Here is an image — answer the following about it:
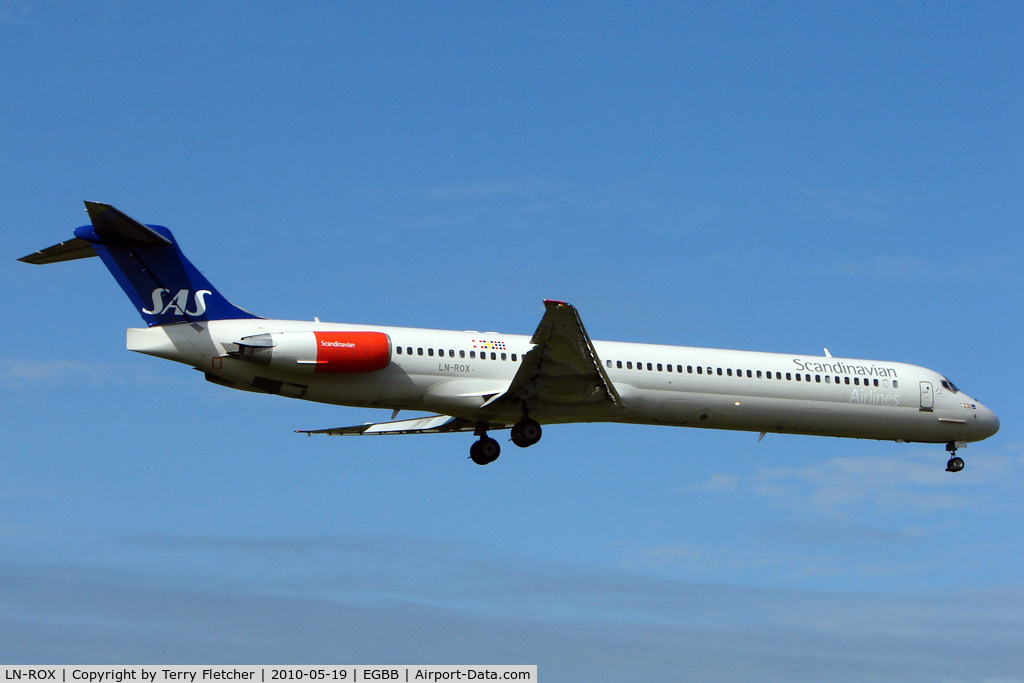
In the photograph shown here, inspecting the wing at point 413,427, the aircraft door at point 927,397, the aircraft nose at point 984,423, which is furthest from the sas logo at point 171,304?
the aircraft nose at point 984,423

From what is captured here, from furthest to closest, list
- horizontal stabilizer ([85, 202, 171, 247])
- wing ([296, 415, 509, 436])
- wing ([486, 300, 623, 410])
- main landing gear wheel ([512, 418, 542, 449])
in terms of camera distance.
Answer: wing ([296, 415, 509, 436])
main landing gear wheel ([512, 418, 542, 449])
wing ([486, 300, 623, 410])
horizontal stabilizer ([85, 202, 171, 247])

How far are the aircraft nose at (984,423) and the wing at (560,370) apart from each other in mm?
10584

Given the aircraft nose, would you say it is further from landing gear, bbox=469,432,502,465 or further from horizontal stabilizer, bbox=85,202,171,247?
horizontal stabilizer, bbox=85,202,171,247

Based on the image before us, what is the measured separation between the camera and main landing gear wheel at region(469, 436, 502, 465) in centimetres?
2936

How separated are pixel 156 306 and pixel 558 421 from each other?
30.8 ft

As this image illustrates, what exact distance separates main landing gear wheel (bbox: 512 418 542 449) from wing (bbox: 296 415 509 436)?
2.59m

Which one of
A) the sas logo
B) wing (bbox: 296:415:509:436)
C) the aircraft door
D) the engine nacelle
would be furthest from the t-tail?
the aircraft door

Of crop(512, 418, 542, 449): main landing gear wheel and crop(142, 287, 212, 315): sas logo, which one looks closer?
crop(142, 287, 212, 315): sas logo

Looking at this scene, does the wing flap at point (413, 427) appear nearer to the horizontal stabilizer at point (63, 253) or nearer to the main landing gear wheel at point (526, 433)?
the main landing gear wheel at point (526, 433)

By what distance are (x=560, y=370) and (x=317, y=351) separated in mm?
5218

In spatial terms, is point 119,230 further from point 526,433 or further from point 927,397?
point 927,397

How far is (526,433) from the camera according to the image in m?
28.2

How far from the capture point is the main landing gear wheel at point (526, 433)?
2822 cm

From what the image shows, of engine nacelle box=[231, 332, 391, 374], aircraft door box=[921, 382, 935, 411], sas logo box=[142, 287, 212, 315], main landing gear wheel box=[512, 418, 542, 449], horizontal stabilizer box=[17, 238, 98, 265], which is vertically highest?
horizontal stabilizer box=[17, 238, 98, 265]
